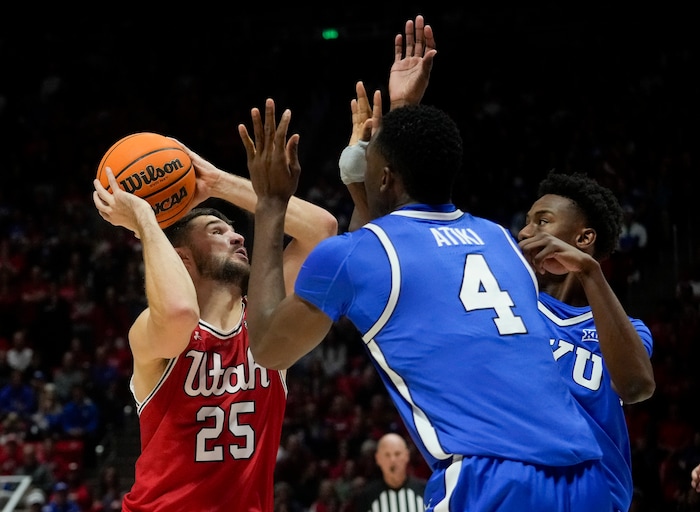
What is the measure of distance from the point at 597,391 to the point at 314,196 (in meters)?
14.0

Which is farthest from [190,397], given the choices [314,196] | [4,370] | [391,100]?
[314,196]

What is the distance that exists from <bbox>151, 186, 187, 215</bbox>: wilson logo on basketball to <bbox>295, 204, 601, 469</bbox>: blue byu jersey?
5.77 ft

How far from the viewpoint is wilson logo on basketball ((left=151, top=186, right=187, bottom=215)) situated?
179 inches

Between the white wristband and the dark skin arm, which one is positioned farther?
the white wristband

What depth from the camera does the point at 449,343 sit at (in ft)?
9.36

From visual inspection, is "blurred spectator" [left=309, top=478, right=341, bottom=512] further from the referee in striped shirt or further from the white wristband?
Result: the white wristband

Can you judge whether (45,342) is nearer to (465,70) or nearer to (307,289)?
(465,70)

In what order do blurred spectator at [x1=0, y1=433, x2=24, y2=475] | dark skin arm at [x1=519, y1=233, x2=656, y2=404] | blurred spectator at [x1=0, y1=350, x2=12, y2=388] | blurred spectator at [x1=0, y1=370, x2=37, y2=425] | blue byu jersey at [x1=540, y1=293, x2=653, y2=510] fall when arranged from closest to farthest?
dark skin arm at [x1=519, y1=233, x2=656, y2=404]
blue byu jersey at [x1=540, y1=293, x2=653, y2=510]
blurred spectator at [x1=0, y1=433, x2=24, y2=475]
blurred spectator at [x1=0, y1=370, x2=37, y2=425]
blurred spectator at [x1=0, y1=350, x2=12, y2=388]

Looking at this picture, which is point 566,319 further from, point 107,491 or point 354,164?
point 107,491

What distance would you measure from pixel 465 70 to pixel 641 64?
3.32 meters

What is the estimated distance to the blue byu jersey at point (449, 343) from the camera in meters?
2.81

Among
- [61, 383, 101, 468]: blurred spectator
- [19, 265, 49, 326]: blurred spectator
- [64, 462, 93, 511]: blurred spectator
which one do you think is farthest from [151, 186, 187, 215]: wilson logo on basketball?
[19, 265, 49, 326]: blurred spectator

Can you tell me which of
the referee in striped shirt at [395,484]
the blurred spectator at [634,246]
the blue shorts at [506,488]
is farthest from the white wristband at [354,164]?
the blurred spectator at [634,246]

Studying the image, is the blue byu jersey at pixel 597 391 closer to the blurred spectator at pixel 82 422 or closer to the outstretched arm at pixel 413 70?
the outstretched arm at pixel 413 70
